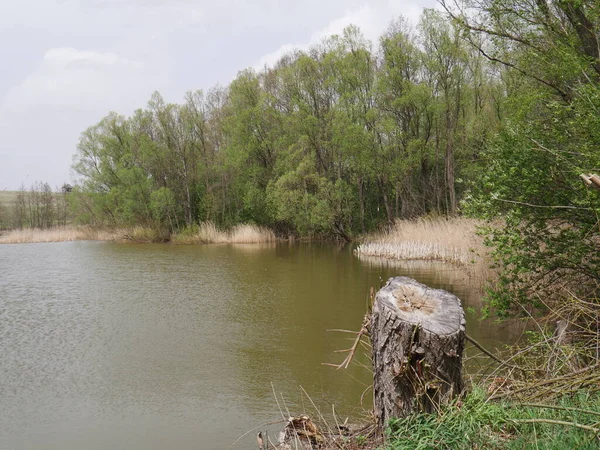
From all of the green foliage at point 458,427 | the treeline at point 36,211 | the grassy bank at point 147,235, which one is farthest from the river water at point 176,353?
the treeline at point 36,211

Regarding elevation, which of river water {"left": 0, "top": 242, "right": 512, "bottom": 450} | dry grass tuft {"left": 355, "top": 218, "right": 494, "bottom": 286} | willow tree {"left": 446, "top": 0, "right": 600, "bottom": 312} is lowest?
river water {"left": 0, "top": 242, "right": 512, "bottom": 450}

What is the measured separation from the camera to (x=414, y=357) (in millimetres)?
3086

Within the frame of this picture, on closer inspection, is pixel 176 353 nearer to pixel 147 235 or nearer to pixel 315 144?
pixel 315 144

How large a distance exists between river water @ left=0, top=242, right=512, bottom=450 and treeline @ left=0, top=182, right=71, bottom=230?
3051 centimetres

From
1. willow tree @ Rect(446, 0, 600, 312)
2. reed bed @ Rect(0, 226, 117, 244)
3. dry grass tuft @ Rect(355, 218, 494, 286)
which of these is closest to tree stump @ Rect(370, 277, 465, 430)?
willow tree @ Rect(446, 0, 600, 312)

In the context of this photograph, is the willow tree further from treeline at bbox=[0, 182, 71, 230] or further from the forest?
treeline at bbox=[0, 182, 71, 230]

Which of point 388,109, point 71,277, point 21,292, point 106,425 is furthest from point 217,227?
point 106,425

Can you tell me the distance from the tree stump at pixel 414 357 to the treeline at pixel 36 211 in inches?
1728

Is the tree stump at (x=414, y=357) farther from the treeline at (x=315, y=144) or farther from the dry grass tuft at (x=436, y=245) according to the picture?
the treeline at (x=315, y=144)

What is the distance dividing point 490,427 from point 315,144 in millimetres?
27270

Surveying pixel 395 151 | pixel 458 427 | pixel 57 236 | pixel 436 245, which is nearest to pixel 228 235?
pixel 395 151

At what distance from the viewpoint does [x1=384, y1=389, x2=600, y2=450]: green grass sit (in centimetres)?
258

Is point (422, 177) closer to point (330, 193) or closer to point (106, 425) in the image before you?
point (330, 193)

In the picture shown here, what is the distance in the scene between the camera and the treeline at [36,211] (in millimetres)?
42469
